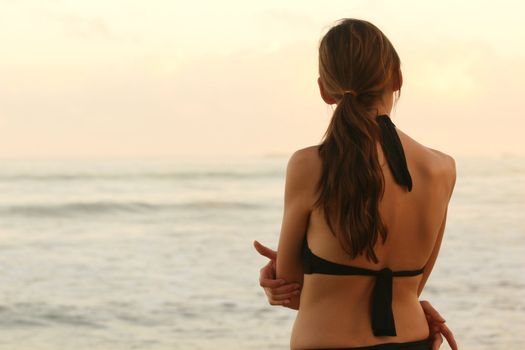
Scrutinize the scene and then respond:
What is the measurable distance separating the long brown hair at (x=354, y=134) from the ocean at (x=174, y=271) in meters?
5.24

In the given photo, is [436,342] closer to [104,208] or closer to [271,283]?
[271,283]

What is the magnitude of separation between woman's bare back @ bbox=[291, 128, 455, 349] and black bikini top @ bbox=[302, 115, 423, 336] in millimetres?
12

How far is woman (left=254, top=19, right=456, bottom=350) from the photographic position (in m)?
2.13

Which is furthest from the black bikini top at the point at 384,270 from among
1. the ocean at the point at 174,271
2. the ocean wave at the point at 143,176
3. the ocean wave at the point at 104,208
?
the ocean wave at the point at 143,176

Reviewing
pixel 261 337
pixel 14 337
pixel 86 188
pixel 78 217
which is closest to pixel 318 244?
pixel 261 337

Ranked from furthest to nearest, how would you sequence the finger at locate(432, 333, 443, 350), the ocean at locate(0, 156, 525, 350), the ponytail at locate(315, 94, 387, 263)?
1. the ocean at locate(0, 156, 525, 350)
2. the finger at locate(432, 333, 443, 350)
3. the ponytail at locate(315, 94, 387, 263)

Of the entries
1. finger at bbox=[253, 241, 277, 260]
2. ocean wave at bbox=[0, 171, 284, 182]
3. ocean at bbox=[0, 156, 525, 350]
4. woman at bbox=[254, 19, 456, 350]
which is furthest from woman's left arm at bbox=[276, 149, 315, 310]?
ocean wave at bbox=[0, 171, 284, 182]

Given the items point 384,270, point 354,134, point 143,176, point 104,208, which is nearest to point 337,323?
point 384,270

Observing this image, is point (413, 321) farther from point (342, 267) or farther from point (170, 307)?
point (170, 307)

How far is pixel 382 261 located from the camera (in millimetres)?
2193

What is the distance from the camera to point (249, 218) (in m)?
21.9

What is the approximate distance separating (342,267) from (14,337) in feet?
21.6

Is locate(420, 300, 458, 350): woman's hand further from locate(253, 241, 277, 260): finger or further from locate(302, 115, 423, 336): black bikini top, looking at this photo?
locate(253, 241, 277, 260): finger

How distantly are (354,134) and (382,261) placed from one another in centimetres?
30
